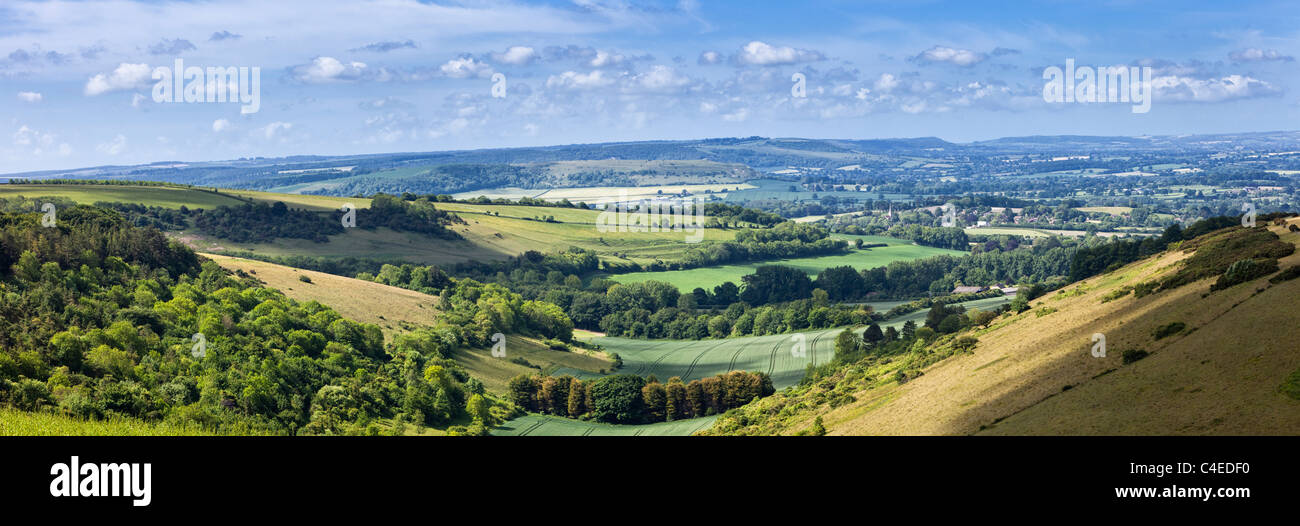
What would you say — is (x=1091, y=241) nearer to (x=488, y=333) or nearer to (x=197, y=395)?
(x=488, y=333)

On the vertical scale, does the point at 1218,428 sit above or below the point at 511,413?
above

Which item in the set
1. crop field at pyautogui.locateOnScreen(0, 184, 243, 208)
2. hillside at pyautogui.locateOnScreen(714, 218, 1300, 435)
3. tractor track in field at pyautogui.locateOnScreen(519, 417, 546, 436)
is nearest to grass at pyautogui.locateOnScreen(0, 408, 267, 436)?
tractor track in field at pyautogui.locateOnScreen(519, 417, 546, 436)

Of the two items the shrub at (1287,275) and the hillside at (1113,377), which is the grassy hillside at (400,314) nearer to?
the hillside at (1113,377)
